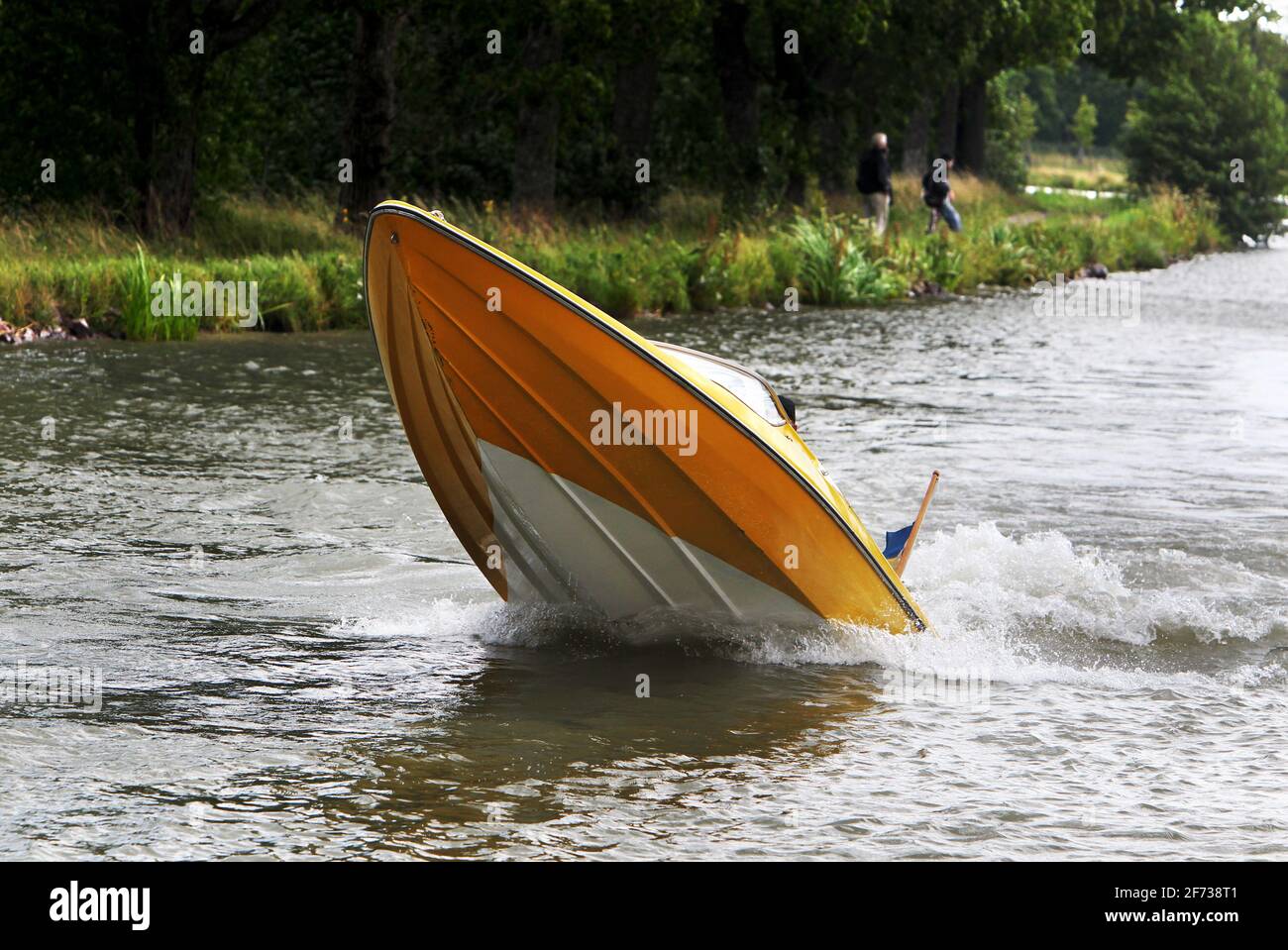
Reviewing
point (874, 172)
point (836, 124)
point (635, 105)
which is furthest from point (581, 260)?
point (836, 124)

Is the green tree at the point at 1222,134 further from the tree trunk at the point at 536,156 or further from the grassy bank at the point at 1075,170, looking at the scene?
the tree trunk at the point at 536,156

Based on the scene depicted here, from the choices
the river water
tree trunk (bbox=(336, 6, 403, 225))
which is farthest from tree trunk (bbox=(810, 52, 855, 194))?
the river water

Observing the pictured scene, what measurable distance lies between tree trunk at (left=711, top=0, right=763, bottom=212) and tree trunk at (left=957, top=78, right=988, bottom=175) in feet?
60.5

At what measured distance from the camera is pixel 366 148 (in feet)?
88.8

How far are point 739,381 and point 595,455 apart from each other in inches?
30.3

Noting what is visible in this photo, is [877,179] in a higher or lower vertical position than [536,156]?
lower

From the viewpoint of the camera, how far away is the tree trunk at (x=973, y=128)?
53031 millimetres

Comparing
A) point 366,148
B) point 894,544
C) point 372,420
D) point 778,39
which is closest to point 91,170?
point 366,148

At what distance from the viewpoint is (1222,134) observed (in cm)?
5588

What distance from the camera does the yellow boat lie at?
6984 millimetres

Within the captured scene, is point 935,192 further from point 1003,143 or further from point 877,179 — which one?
point 1003,143

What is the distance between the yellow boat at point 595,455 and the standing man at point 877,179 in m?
24.0

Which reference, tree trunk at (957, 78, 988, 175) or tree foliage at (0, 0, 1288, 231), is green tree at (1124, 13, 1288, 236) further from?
tree trunk at (957, 78, 988, 175)
